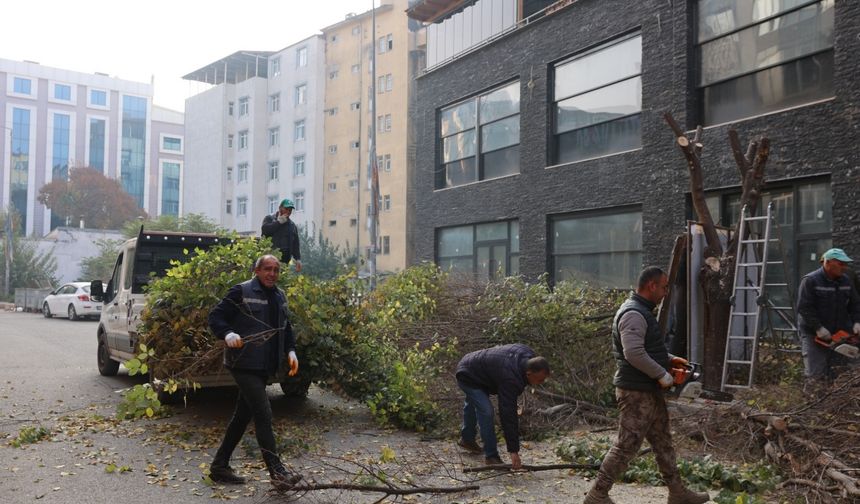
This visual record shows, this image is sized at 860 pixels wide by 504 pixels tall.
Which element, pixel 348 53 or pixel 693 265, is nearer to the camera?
pixel 693 265

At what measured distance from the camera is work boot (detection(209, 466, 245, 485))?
6.30 m

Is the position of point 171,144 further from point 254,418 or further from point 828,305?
point 254,418

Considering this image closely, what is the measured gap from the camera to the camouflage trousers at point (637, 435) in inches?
214

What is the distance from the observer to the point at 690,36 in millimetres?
14383

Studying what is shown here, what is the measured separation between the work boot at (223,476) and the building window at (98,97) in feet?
368

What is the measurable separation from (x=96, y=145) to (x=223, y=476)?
110846 millimetres

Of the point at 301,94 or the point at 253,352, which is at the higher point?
the point at 301,94

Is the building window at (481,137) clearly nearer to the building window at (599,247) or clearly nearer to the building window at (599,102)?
the building window at (599,102)

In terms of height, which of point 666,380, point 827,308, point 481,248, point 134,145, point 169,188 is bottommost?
point 666,380

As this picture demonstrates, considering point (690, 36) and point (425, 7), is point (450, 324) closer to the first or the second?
point (690, 36)

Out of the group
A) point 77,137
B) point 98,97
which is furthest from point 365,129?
point 98,97

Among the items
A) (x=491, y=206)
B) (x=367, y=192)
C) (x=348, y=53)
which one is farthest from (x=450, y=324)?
(x=348, y=53)

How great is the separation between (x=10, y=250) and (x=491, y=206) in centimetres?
4402

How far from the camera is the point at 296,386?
388 inches
